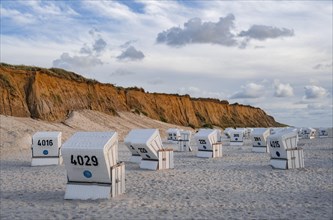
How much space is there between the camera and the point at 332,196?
11438mm

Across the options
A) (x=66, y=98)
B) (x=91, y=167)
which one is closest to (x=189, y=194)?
(x=91, y=167)

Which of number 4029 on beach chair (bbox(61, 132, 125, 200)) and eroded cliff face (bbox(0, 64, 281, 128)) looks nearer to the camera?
number 4029 on beach chair (bbox(61, 132, 125, 200))

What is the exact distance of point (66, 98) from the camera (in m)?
51.7

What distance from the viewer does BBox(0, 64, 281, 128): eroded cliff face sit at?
45.9m

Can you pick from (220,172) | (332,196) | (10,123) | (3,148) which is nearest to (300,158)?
(220,172)

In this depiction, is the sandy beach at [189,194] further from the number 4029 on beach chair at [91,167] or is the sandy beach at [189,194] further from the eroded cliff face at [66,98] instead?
the eroded cliff face at [66,98]

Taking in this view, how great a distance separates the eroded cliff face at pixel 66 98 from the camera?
4588 centimetres

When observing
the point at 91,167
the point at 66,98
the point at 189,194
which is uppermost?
the point at 66,98

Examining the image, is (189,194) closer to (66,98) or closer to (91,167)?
(91,167)

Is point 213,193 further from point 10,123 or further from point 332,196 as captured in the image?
point 10,123

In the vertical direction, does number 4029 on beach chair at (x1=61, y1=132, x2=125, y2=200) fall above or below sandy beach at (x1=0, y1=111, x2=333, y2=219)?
above

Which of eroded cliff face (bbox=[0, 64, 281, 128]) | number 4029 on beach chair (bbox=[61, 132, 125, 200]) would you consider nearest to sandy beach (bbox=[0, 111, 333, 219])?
number 4029 on beach chair (bbox=[61, 132, 125, 200])

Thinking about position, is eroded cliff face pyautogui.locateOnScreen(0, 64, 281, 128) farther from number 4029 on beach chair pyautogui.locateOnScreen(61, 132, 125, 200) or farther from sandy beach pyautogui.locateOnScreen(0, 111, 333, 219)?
number 4029 on beach chair pyautogui.locateOnScreen(61, 132, 125, 200)

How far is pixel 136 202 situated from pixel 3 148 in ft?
71.4
